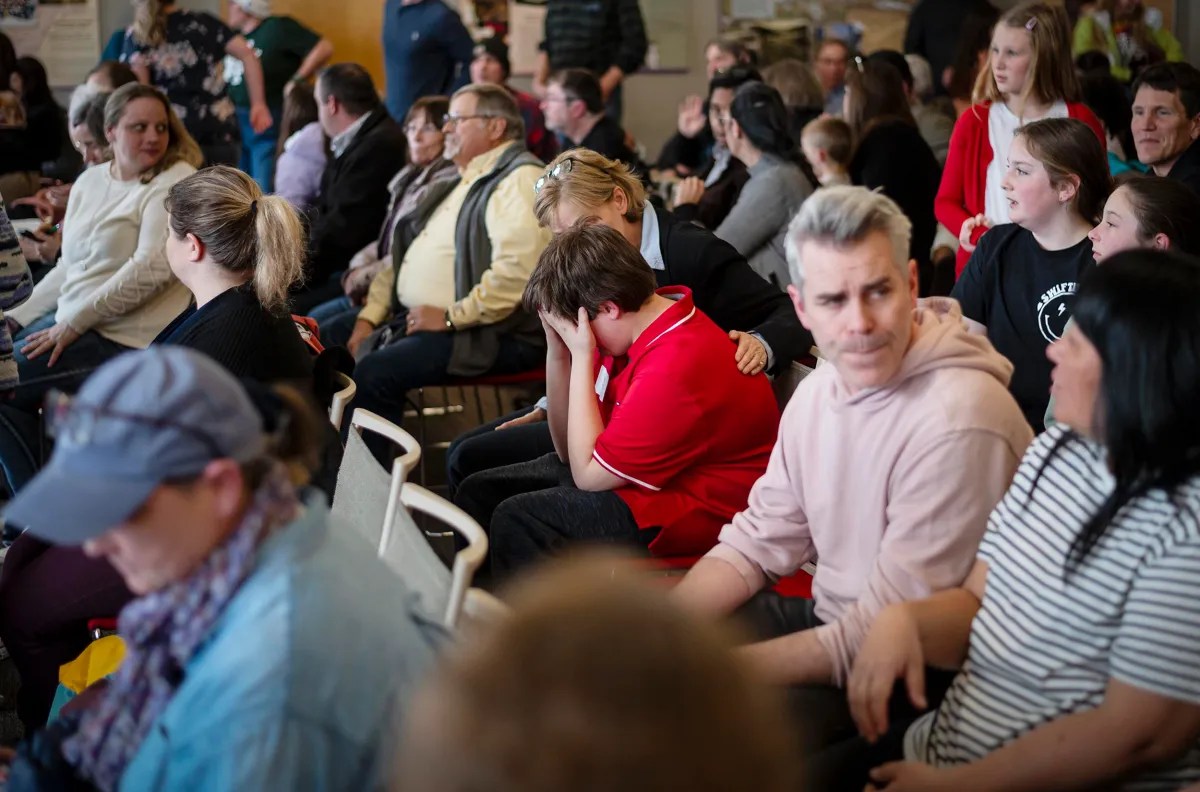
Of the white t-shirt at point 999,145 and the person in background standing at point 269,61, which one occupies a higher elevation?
the white t-shirt at point 999,145

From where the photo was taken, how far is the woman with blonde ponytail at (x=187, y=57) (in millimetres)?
6438

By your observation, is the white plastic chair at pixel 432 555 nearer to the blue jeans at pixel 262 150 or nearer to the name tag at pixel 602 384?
the name tag at pixel 602 384

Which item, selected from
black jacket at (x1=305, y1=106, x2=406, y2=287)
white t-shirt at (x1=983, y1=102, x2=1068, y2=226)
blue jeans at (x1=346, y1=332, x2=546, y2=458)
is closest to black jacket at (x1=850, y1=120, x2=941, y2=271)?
white t-shirt at (x1=983, y1=102, x2=1068, y2=226)

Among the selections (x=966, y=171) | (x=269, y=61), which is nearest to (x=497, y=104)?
(x=966, y=171)

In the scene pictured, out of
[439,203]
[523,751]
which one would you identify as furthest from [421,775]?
[439,203]

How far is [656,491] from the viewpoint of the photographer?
98.0 inches

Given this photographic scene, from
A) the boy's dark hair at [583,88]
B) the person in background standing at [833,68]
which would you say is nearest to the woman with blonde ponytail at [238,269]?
the boy's dark hair at [583,88]

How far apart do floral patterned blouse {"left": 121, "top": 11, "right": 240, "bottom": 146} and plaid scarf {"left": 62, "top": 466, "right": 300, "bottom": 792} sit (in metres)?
5.56

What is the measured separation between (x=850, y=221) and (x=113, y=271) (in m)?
2.85

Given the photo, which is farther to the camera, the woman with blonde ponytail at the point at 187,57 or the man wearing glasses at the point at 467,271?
the woman with blonde ponytail at the point at 187,57

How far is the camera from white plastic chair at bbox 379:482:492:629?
61.9 inches

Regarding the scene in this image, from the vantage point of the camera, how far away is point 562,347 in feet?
9.30

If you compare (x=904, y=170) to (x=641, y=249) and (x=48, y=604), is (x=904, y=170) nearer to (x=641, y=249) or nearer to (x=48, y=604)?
(x=641, y=249)

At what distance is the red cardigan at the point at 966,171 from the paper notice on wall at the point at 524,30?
4.68m
